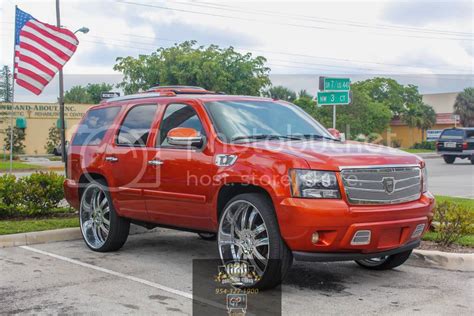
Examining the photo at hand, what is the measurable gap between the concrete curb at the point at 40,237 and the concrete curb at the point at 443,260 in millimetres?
4600

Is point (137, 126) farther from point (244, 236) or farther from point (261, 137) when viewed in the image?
point (244, 236)

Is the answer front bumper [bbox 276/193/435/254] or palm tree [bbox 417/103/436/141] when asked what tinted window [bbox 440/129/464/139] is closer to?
front bumper [bbox 276/193/435/254]

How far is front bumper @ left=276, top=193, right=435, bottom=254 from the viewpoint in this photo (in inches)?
202

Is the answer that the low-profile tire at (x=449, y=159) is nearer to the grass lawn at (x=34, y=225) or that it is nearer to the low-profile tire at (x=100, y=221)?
the grass lawn at (x=34, y=225)

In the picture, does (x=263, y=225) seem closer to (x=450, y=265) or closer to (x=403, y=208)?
(x=403, y=208)

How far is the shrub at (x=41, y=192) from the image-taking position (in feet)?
30.1

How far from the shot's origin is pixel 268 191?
17.7ft

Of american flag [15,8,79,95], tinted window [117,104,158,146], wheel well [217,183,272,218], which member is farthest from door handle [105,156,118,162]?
american flag [15,8,79,95]

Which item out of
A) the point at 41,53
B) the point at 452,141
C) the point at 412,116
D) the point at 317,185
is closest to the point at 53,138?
the point at 452,141

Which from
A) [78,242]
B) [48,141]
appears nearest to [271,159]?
[78,242]

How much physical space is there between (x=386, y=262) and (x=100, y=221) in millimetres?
3594

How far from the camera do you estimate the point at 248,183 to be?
559 centimetres

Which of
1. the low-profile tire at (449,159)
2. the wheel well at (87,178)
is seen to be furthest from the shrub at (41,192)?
the low-profile tire at (449,159)

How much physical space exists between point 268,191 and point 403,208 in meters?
1.26
